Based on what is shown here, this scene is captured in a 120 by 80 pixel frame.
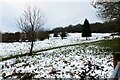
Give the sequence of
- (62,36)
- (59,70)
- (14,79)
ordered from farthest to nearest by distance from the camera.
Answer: (62,36) < (59,70) < (14,79)

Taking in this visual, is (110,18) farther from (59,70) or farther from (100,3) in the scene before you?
(59,70)

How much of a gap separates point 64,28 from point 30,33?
4327 centimetres

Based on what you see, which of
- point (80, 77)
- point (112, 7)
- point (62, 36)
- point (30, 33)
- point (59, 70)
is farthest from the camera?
point (62, 36)

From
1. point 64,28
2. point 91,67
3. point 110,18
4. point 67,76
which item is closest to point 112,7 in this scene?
point 110,18

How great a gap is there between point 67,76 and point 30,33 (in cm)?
1509

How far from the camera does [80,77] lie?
10.2 metres

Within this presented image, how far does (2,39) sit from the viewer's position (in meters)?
47.4

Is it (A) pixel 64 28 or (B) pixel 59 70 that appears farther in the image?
(A) pixel 64 28

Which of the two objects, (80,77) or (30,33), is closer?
(80,77)

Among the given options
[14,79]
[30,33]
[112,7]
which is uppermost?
[112,7]

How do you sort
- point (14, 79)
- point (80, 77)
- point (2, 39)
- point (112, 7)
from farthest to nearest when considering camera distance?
point (2, 39) → point (112, 7) → point (14, 79) → point (80, 77)

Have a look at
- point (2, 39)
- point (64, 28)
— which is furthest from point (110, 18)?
point (64, 28)

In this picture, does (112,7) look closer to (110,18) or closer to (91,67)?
(110,18)

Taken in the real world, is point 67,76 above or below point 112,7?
below
